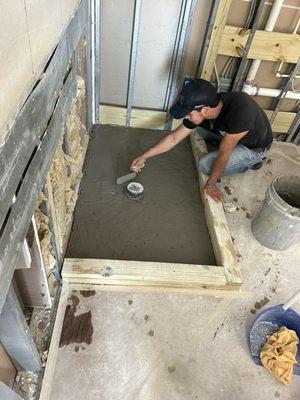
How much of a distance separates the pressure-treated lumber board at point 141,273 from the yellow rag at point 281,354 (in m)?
0.38

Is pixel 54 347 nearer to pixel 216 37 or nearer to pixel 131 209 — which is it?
pixel 131 209

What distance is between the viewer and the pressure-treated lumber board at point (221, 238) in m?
1.80

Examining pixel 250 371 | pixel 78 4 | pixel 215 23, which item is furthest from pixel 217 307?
pixel 215 23

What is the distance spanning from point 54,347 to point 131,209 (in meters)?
1.02

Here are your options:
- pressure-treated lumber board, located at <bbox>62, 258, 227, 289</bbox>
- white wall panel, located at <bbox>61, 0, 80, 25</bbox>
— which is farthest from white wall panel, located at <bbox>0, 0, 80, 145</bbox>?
pressure-treated lumber board, located at <bbox>62, 258, 227, 289</bbox>

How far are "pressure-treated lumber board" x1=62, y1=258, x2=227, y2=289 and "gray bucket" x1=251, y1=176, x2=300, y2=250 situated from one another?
0.44 meters

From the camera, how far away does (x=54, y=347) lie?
1.47m

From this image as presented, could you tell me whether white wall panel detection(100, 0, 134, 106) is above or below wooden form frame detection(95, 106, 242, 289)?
above

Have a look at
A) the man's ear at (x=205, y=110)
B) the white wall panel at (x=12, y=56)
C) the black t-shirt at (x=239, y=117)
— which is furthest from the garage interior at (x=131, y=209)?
the man's ear at (x=205, y=110)

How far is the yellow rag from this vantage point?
58.2 inches

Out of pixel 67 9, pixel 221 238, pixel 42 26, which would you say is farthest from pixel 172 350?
pixel 67 9

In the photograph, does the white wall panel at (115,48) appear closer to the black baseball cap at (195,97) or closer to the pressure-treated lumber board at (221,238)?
the black baseball cap at (195,97)

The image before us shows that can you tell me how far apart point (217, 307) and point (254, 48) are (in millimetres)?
1956

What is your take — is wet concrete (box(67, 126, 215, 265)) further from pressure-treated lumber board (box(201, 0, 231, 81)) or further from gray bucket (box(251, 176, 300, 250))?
pressure-treated lumber board (box(201, 0, 231, 81))
